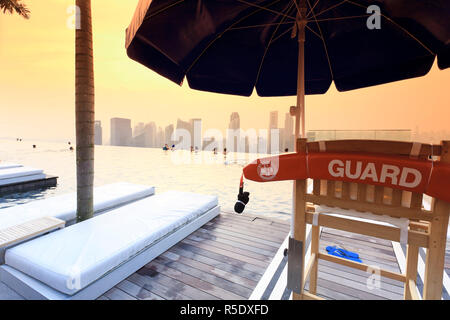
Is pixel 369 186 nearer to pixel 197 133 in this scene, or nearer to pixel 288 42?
pixel 288 42

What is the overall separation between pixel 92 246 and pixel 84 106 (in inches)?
93.3

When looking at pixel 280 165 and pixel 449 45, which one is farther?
pixel 449 45

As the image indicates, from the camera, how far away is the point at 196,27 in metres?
2.67

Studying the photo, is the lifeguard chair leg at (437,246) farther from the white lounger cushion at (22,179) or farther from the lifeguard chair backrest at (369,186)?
the white lounger cushion at (22,179)

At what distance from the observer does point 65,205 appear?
4.38 m

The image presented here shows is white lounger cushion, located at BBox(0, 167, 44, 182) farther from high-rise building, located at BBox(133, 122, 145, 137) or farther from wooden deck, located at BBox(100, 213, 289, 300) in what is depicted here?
high-rise building, located at BBox(133, 122, 145, 137)

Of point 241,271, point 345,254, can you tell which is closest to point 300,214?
point 241,271

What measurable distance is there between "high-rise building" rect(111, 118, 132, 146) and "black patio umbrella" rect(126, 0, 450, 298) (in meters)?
102

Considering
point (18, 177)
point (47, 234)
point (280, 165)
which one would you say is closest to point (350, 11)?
point (280, 165)

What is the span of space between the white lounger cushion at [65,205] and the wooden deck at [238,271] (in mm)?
2411

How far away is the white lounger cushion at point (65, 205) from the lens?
146 inches

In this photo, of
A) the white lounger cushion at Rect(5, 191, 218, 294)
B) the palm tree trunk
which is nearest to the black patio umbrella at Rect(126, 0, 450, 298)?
the palm tree trunk
